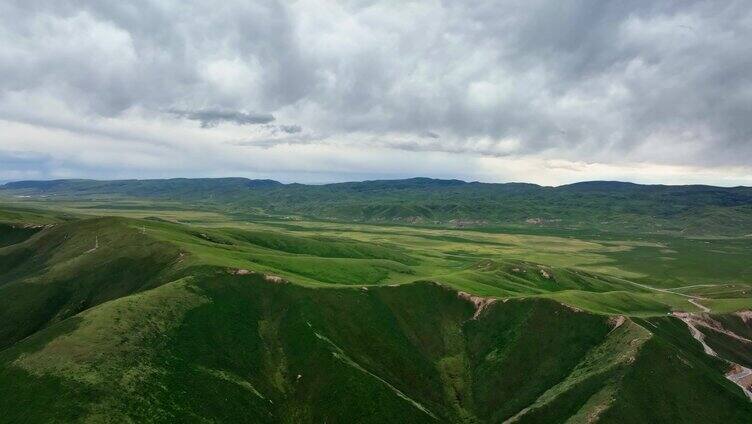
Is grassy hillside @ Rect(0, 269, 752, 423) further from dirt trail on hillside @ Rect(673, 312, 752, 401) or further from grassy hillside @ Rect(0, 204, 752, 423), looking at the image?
dirt trail on hillside @ Rect(673, 312, 752, 401)

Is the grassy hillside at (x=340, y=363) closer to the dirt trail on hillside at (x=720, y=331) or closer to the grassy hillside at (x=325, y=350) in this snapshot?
the grassy hillside at (x=325, y=350)

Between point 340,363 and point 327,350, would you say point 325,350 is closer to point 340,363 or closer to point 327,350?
point 327,350

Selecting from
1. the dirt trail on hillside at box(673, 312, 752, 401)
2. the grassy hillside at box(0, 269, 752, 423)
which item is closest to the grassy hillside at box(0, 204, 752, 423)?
the grassy hillside at box(0, 269, 752, 423)

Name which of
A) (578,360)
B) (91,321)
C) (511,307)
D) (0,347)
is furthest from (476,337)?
(0,347)

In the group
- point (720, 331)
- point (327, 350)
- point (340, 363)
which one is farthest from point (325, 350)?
point (720, 331)

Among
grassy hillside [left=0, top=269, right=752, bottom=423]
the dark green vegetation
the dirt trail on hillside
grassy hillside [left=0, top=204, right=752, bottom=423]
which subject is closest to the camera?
grassy hillside [left=0, top=269, right=752, bottom=423]

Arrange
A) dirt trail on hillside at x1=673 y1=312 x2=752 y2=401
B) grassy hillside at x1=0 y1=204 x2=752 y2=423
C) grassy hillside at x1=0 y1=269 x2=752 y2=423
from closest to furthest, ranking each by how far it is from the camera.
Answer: grassy hillside at x1=0 y1=269 x2=752 y2=423
grassy hillside at x1=0 y1=204 x2=752 y2=423
dirt trail on hillside at x1=673 y1=312 x2=752 y2=401

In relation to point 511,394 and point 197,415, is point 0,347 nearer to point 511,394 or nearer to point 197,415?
point 197,415

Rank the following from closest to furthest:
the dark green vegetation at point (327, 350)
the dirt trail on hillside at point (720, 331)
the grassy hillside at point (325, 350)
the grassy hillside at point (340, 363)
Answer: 1. the grassy hillside at point (340, 363)
2. the grassy hillside at point (325, 350)
3. the dark green vegetation at point (327, 350)
4. the dirt trail on hillside at point (720, 331)

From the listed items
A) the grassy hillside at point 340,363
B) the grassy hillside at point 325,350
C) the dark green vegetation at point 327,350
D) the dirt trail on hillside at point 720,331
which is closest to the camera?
the grassy hillside at point 340,363

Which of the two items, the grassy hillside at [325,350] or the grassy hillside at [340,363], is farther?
the grassy hillside at [325,350]

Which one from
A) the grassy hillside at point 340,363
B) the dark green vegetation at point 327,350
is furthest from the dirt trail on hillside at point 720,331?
the grassy hillside at point 340,363
